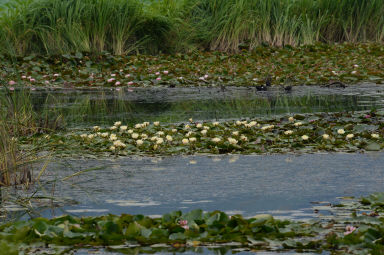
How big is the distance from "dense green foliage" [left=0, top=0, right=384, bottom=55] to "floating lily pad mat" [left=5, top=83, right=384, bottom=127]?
11.5ft

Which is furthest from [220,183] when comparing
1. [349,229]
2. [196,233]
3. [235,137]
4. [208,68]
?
[208,68]

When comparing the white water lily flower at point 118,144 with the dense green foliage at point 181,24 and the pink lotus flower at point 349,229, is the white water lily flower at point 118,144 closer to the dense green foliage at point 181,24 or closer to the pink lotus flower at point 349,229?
the pink lotus flower at point 349,229

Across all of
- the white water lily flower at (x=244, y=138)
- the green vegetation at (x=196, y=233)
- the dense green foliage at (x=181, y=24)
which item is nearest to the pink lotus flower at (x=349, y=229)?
the green vegetation at (x=196, y=233)

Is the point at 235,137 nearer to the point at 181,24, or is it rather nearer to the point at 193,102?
the point at 193,102

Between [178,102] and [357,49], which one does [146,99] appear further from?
[357,49]

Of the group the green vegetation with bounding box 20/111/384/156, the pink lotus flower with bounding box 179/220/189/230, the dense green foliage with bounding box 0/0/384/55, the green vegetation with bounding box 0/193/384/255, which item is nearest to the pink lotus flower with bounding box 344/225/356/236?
the green vegetation with bounding box 0/193/384/255

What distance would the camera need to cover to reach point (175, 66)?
18812 millimetres

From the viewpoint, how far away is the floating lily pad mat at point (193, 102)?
11938 mm

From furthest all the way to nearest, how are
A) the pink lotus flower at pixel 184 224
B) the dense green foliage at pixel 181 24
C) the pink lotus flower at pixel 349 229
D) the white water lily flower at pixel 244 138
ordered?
the dense green foliage at pixel 181 24, the white water lily flower at pixel 244 138, the pink lotus flower at pixel 184 224, the pink lotus flower at pixel 349 229

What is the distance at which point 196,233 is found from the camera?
4945 mm

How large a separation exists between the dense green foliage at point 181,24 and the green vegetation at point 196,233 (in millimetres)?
14497

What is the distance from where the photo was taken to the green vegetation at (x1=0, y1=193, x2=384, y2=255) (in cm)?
473

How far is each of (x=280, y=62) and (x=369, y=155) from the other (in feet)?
35.8

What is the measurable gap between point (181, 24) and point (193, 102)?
7601 millimetres
